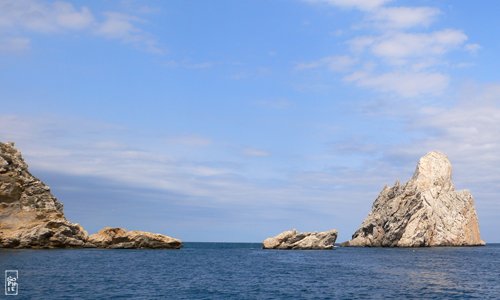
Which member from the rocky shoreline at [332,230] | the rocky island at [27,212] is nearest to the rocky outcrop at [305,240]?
the rocky shoreline at [332,230]

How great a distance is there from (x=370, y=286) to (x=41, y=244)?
3064 inches

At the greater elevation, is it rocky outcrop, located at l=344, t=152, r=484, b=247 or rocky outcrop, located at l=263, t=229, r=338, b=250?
rocky outcrop, located at l=344, t=152, r=484, b=247

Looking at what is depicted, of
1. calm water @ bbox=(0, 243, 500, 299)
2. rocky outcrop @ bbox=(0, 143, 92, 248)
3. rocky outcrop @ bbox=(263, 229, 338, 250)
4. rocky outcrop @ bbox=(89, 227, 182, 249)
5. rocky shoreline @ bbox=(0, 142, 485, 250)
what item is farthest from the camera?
rocky outcrop @ bbox=(263, 229, 338, 250)

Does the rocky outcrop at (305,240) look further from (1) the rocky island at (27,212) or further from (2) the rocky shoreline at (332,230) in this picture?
(1) the rocky island at (27,212)

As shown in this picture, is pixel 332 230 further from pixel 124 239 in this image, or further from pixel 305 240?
pixel 124 239

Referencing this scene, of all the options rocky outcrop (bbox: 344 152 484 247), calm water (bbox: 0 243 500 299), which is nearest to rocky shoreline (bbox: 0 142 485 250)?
rocky outcrop (bbox: 344 152 484 247)

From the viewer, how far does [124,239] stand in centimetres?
12781

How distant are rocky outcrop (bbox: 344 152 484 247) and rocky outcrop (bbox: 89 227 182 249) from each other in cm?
7585

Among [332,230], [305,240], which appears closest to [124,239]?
[305,240]

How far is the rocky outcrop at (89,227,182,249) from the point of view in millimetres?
125750

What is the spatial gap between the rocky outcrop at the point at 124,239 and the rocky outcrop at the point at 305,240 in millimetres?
34590

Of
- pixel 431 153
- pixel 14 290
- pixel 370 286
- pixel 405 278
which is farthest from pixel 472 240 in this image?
pixel 14 290

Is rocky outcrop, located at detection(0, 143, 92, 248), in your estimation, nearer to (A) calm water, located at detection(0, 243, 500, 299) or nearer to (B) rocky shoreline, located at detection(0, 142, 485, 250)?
(B) rocky shoreline, located at detection(0, 142, 485, 250)

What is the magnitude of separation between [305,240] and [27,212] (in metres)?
73.6
